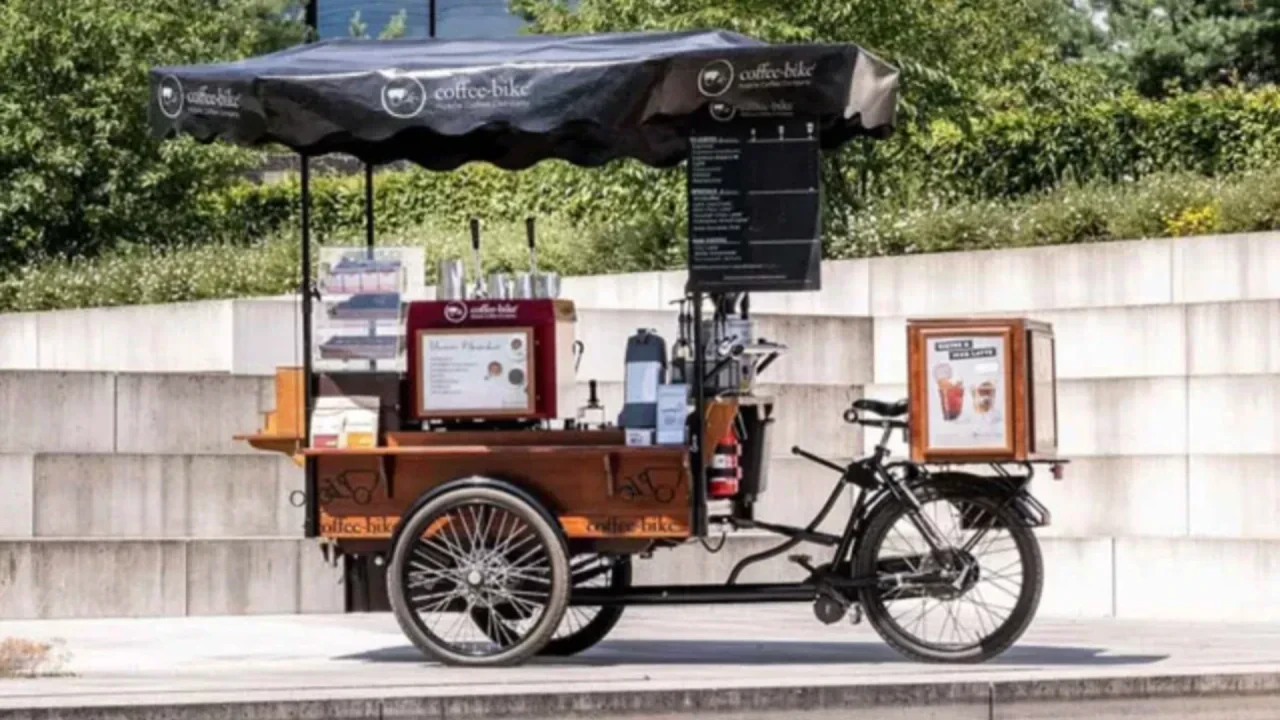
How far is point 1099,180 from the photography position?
2334cm

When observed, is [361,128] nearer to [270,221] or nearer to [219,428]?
[219,428]

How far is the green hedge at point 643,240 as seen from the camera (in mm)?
20734

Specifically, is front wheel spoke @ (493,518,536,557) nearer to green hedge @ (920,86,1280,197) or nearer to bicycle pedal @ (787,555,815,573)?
bicycle pedal @ (787,555,815,573)

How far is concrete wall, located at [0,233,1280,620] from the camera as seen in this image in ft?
49.8

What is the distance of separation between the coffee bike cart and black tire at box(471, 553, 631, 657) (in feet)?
0.58

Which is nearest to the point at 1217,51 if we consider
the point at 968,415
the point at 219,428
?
the point at 219,428

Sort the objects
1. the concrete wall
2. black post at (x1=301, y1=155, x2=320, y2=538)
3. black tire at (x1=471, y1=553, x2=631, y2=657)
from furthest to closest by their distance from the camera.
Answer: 1. the concrete wall
2. black tire at (x1=471, y1=553, x2=631, y2=657)
3. black post at (x1=301, y1=155, x2=320, y2=538)

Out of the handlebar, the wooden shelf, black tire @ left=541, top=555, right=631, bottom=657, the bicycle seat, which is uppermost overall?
the bicycle seat

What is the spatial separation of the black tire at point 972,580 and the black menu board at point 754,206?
1041 millimetres

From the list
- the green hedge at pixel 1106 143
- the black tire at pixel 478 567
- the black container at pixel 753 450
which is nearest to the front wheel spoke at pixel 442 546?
the black tire at pixel 478 567

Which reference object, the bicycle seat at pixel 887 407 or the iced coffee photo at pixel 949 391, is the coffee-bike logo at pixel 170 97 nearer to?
the bicycle seat at pixel 887 407

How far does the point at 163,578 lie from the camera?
1502cm

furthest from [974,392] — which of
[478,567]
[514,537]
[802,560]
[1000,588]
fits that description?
[478,567]

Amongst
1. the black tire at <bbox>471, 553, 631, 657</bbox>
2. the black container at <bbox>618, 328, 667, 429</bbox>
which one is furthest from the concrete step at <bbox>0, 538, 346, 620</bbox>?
the black container at <bbox>618, 328, 667, 429</bbox>
